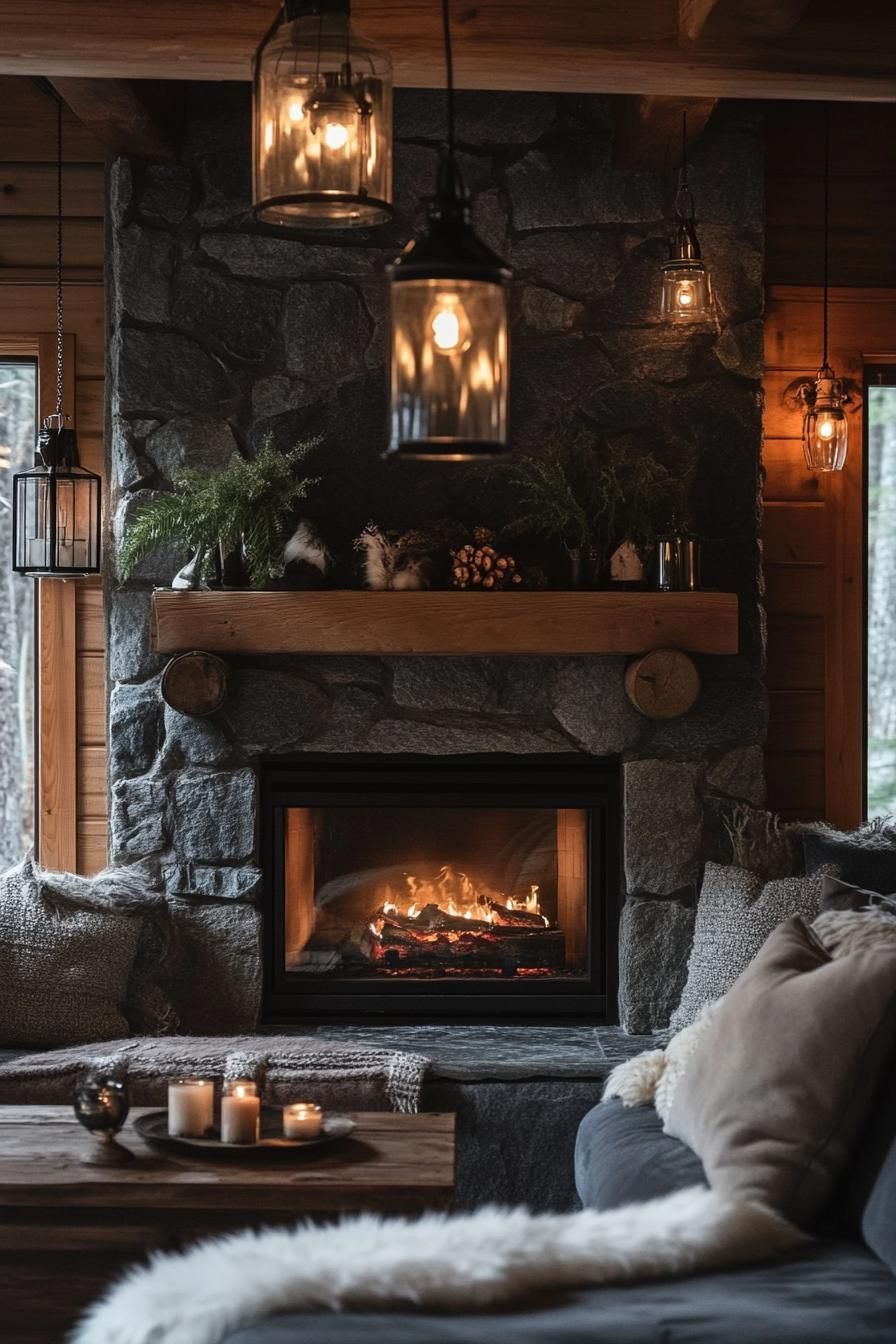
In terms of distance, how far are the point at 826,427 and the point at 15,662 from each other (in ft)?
7.63

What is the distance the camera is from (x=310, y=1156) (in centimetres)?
262

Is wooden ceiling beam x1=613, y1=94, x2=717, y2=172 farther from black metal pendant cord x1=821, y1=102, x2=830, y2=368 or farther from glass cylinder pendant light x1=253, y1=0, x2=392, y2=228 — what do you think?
glass cylinder pendant light x1=253, y1=0, x2=392, y2=228

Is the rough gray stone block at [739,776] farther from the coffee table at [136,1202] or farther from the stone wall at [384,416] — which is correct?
the coffee table at [136,1202]

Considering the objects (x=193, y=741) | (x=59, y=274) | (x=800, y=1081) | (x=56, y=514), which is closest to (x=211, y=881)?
(x=193, y=741)

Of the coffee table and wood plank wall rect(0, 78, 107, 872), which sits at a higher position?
wood plank wall rect(0, 78, 107, 872)

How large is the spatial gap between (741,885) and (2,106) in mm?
2891

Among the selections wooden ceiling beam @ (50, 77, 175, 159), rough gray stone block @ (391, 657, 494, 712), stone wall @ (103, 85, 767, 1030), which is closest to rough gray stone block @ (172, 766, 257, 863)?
stone wall @ (103, 85, 767, 1030)

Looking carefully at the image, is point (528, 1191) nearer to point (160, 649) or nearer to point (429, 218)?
point (160, 649)

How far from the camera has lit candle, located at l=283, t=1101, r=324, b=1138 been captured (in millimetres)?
2668

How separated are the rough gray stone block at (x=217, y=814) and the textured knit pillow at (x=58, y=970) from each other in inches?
11.5

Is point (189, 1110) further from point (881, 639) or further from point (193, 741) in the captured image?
point (881, 639)

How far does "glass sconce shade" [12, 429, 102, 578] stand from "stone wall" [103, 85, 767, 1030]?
0.10 m

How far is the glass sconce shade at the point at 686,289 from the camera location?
380cm

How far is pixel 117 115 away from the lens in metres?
3.64
